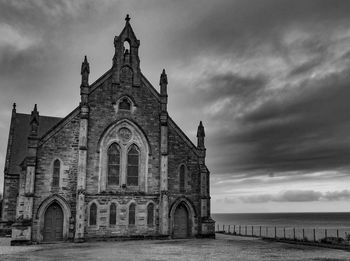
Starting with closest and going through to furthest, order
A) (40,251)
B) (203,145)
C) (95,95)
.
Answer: (40,251), (95,95), (203,145)


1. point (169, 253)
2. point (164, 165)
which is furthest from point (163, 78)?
point (169, 253)

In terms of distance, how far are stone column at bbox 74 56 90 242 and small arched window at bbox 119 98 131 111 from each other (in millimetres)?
3035

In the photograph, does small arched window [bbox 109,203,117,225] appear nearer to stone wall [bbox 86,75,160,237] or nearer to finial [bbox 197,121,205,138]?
stone wall [bbox 86,75,160,237]

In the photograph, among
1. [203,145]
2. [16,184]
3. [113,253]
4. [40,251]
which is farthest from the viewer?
[16,184]

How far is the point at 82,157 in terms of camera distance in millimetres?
31312

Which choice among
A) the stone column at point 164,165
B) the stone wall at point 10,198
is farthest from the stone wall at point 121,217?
the stone wall at point 10,198

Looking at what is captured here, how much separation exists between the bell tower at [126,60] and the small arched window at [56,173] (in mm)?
8524

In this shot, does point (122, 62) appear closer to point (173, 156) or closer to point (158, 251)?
point (173, 156)

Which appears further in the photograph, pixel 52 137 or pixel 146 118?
pixel 146 118

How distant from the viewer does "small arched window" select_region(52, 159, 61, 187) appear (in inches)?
1209

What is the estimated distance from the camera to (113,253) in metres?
23.0

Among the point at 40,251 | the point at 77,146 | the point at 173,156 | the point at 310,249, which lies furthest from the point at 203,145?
the point at 40,251

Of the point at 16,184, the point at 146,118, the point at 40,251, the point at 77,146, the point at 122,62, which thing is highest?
the point at 122,62

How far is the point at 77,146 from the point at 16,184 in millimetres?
12323
